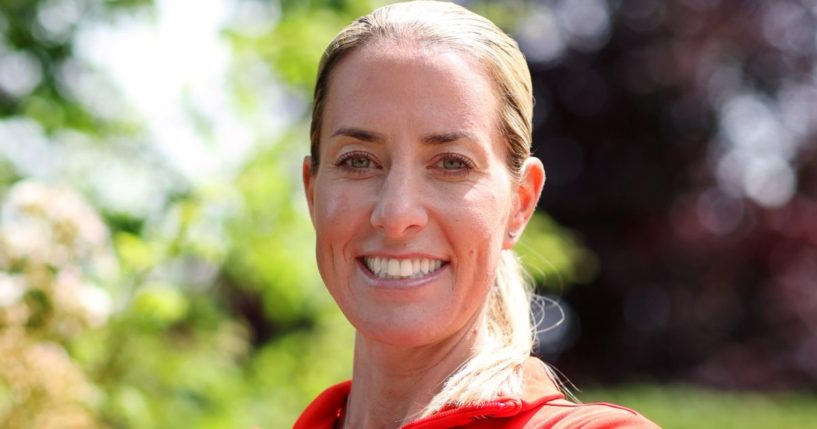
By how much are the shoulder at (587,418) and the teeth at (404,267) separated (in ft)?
0.97

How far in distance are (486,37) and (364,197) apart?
347mm

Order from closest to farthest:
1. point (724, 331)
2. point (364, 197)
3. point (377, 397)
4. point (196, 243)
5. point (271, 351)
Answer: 1. point (364, 197)
2. point (377, 397)
3. point (196, 243)
4. point (271, 351)
5. point (724, 331)

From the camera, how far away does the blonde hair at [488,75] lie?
1909 millimetres

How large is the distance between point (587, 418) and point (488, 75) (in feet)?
1.95

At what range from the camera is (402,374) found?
206cm

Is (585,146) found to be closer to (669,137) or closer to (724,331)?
(669,137)

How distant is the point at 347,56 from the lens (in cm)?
200

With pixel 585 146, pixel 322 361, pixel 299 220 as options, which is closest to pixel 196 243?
pixel 299 220

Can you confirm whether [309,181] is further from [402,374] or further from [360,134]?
[402,374]

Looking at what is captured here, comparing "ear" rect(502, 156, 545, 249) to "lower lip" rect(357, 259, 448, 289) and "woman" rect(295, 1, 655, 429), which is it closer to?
"woman" rect(295, 1, 655, 429)

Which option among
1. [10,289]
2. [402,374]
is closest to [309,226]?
[10,289]

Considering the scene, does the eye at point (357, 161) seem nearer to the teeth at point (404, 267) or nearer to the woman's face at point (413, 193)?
the woman's face at point (413, 193)

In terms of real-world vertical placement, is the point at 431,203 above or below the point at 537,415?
above

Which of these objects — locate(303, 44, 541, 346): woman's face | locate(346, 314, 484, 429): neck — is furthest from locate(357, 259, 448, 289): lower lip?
locate(346, 314, 484, 429): neck
